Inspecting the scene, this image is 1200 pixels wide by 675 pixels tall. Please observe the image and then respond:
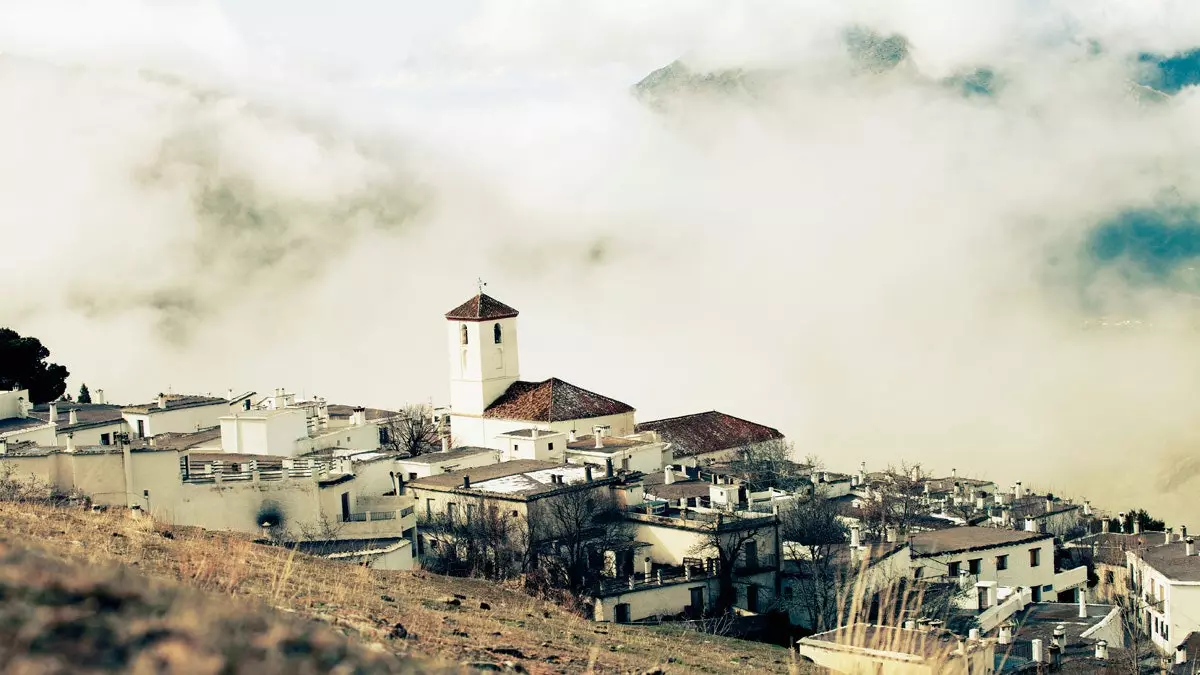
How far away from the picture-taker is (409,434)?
54875mm

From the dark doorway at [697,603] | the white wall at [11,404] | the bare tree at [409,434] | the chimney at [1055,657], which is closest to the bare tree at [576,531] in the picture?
the dark doorway at [697,603]

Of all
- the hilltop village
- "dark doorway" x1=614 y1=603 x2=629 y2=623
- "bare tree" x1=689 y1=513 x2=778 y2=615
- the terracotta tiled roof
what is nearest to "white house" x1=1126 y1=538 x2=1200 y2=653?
the hilltop village

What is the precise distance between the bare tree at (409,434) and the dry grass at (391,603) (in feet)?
106

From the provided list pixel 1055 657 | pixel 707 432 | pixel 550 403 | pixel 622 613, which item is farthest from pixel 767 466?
pixel 1055 657

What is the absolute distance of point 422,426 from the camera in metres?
56.8

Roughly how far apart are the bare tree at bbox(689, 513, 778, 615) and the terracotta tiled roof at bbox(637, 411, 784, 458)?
751 inches

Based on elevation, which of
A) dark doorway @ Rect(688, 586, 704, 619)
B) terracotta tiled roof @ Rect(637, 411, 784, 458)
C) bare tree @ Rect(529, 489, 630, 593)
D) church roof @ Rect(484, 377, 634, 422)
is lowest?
dark doorway @ Rect(688, 586, 704, 619)

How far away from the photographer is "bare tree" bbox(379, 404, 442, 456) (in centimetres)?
5291

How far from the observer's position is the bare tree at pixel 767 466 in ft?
159

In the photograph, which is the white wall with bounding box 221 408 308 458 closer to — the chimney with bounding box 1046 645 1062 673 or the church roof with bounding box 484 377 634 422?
the church roof with bounding box 484 377 634 422

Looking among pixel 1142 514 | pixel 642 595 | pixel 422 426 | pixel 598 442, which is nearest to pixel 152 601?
pixel 642 595

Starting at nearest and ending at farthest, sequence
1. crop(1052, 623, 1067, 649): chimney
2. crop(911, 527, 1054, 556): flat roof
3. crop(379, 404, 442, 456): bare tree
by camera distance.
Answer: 1. crop(1052, 623, 1067, 649): chimney
2. crop(911, 527, 1054, 556): flat roof
3. crop(379, 404, 442, 456): bare tree

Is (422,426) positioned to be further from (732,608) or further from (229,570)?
(229,570)

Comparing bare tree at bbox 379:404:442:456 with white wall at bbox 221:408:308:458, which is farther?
bare tree at bbox 379:404:442:456
